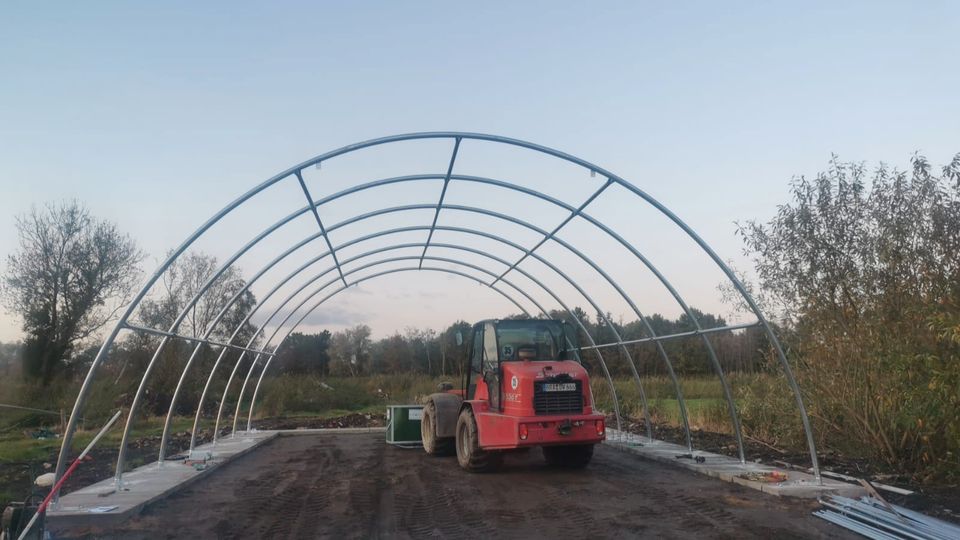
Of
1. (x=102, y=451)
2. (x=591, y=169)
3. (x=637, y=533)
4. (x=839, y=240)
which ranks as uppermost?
(x=591, y=169)

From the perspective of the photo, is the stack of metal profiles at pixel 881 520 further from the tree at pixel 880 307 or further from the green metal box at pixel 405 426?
the green metal box at pixel 405 426

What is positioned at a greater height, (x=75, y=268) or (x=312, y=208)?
(x=75, y=268)

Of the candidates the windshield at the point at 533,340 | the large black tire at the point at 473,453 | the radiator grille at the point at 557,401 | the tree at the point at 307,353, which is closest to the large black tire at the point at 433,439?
the large black tire at the point at 473,453

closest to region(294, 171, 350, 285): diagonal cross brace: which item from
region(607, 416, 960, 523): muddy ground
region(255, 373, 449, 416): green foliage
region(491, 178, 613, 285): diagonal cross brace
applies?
region(491, 178, 613, 285): diagonal cross brace

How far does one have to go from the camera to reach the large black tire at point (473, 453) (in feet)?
33.3

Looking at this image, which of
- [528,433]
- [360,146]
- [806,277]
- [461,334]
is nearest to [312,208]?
[360,146]

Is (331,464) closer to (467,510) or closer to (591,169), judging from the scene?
(467,510)

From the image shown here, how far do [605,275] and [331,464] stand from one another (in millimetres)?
5613

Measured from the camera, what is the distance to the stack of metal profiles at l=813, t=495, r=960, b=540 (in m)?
6.02

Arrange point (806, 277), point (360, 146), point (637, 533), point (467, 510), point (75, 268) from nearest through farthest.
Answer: point (637, 533) < point (467, 510) < point (360, 146) < point (806, 277) < point (75, 268)

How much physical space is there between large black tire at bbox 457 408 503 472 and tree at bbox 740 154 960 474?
4.96m

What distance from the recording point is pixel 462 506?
7.73 metres

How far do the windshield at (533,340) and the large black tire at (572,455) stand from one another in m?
1.40

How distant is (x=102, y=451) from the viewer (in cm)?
1317
